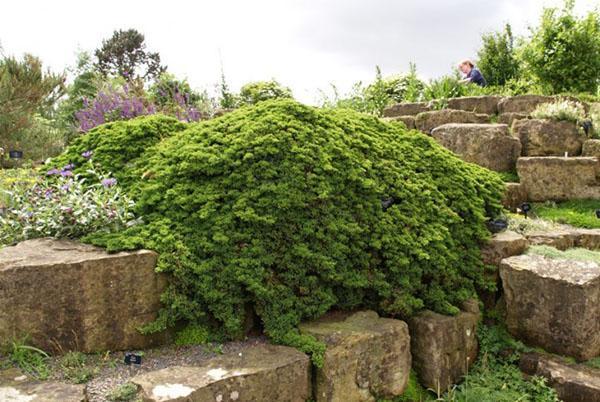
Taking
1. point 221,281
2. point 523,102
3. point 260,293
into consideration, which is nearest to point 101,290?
point 221,281

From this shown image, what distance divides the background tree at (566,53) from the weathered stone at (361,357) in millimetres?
11177

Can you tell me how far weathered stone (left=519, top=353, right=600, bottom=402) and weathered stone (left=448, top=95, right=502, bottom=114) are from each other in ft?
19.7

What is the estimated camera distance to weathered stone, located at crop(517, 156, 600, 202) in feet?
19.0

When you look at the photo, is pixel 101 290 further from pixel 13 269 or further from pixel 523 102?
pixel 523 102

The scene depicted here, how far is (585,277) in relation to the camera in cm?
348

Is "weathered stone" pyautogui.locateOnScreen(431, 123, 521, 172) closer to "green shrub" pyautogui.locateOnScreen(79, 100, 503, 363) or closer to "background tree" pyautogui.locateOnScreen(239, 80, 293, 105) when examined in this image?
"green shrub" pyautogui.locateOnScreen(79, 100, 503, 363)

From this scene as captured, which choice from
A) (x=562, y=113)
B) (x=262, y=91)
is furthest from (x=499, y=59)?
(x=562, y=113)

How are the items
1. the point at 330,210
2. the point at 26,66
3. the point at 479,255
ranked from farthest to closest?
the point at 26,66 → the point at 479,255 → the point at 330,210

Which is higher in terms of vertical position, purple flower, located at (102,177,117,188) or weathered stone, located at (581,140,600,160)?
purple flower, located at (102,177,117,188)

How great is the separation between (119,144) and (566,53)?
37.5ft

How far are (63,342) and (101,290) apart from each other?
0.34m

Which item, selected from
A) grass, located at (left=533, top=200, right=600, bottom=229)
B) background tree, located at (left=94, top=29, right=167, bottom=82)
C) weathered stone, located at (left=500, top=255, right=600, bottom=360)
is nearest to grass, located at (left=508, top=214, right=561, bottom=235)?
grass, located at (left=533, top=200, right=600, bottom=229)

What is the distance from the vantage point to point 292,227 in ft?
10.2

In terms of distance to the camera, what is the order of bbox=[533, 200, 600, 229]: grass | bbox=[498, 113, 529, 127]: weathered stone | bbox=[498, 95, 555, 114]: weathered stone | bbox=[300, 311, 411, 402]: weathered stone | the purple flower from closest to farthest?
bbox=[300, 311, 411, 402]: weathered stone
the purple flower
bbox=[533, 200, 600, 229]: grass
bbox=[498, 113, 529, 127]: weathered stone
bbox=[498, 95, 555, 114]: weathered stone
